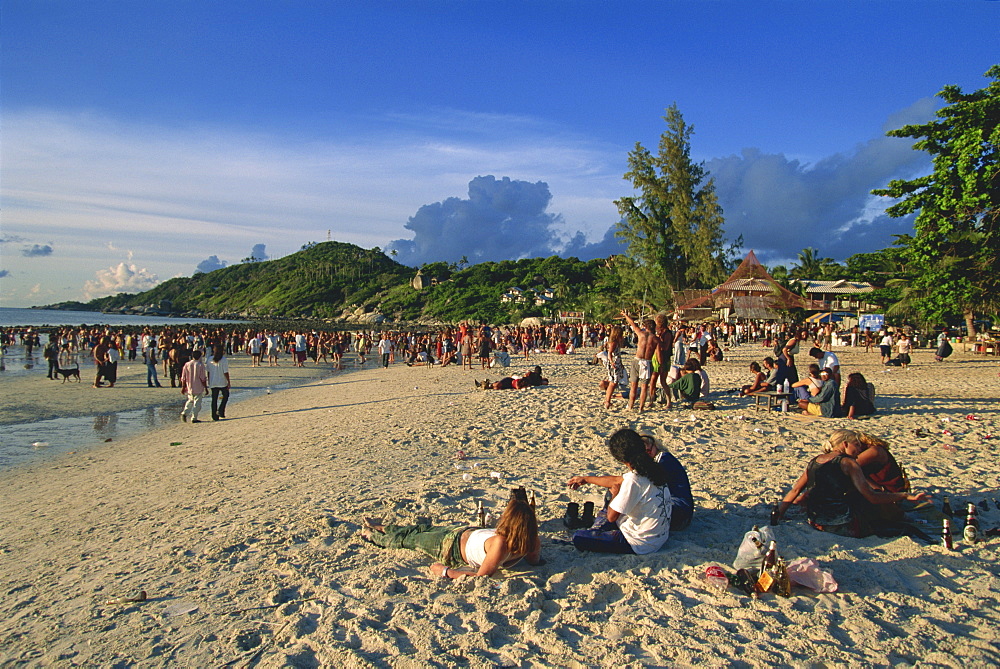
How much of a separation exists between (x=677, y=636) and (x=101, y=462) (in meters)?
8.94

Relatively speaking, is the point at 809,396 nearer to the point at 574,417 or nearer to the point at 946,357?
the point at 574,417

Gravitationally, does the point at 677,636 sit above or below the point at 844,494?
below

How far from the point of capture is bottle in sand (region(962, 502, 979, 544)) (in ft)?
14.6

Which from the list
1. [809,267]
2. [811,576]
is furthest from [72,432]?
[809,267]

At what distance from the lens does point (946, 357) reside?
2144 cm

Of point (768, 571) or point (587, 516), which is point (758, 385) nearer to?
point (587, 516)

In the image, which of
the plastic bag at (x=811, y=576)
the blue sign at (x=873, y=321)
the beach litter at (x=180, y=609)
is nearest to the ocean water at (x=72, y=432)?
the beach litter at (x=180, y=609)

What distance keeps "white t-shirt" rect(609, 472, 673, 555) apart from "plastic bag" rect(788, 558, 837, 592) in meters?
0.93

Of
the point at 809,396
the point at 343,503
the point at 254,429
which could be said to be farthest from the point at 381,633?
the point at 809,396

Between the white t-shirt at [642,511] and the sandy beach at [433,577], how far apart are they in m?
0.13

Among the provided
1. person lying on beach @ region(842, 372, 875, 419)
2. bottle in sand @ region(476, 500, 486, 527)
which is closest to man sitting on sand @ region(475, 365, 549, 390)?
person lying on beach @ region(842, 372, 875, 419)

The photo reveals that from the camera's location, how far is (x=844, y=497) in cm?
475

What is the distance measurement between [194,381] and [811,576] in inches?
448

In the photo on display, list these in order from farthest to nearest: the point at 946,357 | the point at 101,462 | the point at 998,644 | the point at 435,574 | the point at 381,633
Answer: the point at 946,357 → the point at 101,462 → the point at 435,574 → the point at 381,633 → the point at 998,644
